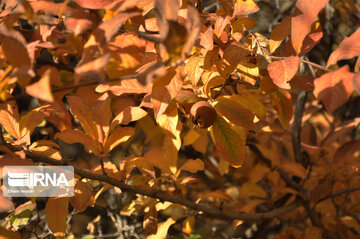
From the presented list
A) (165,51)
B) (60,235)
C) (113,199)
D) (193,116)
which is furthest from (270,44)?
(113,199)

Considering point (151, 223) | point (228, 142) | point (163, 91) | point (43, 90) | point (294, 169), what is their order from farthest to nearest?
point (294, 169) → point (151, 223) → point (228, 142) → point (163, 91) → point (43, 90)

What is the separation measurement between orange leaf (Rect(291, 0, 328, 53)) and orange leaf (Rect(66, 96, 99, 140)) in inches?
18.4

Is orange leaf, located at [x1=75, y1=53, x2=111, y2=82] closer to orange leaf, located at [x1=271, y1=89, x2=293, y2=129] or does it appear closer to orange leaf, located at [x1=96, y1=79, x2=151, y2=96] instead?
orange leaf, located at [x1=96, y1=79, x2=151, y2=96]

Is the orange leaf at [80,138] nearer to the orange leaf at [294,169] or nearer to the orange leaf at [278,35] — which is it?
the orange leaf at [278,35]

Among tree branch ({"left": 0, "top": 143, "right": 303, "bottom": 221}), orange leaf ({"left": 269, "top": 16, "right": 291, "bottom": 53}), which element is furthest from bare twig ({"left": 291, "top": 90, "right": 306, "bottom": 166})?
orange leaf ({"left": 269, "top": 16, "right": 291, "bottom": 53})

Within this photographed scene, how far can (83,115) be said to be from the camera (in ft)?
2.93

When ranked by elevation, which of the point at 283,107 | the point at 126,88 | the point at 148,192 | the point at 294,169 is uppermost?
the point at 126,88

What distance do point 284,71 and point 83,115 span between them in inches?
17.7

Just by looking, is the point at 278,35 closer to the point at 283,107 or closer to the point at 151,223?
the point at 283,107

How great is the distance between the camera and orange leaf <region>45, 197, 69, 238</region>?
0.84 metres

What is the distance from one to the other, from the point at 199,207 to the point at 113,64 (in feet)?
1.86

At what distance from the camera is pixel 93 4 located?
64 cm

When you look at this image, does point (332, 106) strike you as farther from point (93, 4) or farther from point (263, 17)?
point (263, 17)

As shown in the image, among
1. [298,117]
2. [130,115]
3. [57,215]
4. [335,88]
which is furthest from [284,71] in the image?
[298,117]
